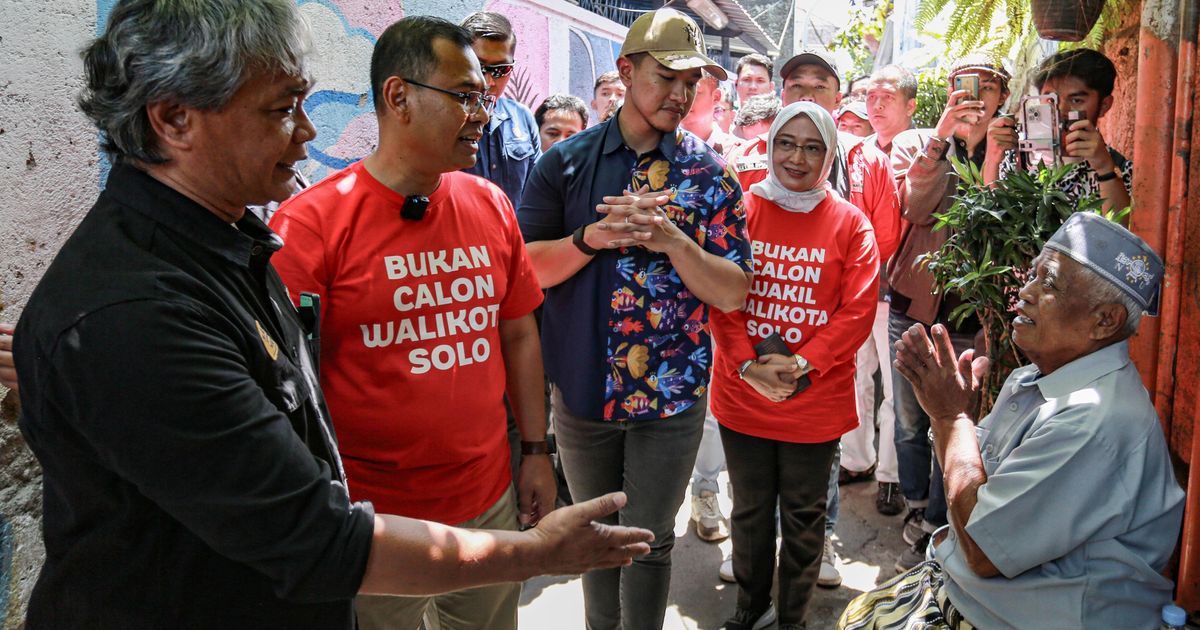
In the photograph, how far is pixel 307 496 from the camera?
1.20 m

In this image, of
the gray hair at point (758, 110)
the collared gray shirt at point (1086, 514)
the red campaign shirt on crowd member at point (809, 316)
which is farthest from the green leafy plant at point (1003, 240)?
the gray hair at point (758, 110)

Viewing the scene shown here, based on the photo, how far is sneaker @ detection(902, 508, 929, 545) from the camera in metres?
4.03

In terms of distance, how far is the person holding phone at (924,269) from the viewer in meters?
3.82

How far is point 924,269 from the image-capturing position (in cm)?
380

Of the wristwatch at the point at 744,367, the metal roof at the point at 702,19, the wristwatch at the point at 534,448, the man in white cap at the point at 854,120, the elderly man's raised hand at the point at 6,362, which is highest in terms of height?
the metal roof at the point at 702,19

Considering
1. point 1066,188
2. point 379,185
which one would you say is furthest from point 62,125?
point 1066,188

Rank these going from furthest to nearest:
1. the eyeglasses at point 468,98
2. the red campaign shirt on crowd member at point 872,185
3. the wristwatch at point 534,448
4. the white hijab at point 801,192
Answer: the red campaign shirt on crowd member at point 872,185, the white hijab at point 801,192, the wristwatch at point 534,448, the eyeglasses at point 468,98

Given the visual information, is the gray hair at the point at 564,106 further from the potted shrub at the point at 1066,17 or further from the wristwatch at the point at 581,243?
the potted shrub at the point at 1066,17

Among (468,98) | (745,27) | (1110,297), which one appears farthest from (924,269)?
(745,27)

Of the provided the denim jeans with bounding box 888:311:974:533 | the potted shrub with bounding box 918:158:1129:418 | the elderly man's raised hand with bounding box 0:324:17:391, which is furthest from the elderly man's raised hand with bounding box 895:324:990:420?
the elderly man's raised hand with bounding box 0:324:17:391

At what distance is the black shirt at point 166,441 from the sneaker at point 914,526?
3417mm

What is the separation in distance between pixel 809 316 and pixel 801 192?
481mm

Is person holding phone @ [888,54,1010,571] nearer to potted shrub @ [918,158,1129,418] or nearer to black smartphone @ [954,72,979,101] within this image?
black smartphone @ [954,72,979,101]

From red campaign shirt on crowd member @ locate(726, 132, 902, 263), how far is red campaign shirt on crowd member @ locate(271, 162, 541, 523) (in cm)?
213
